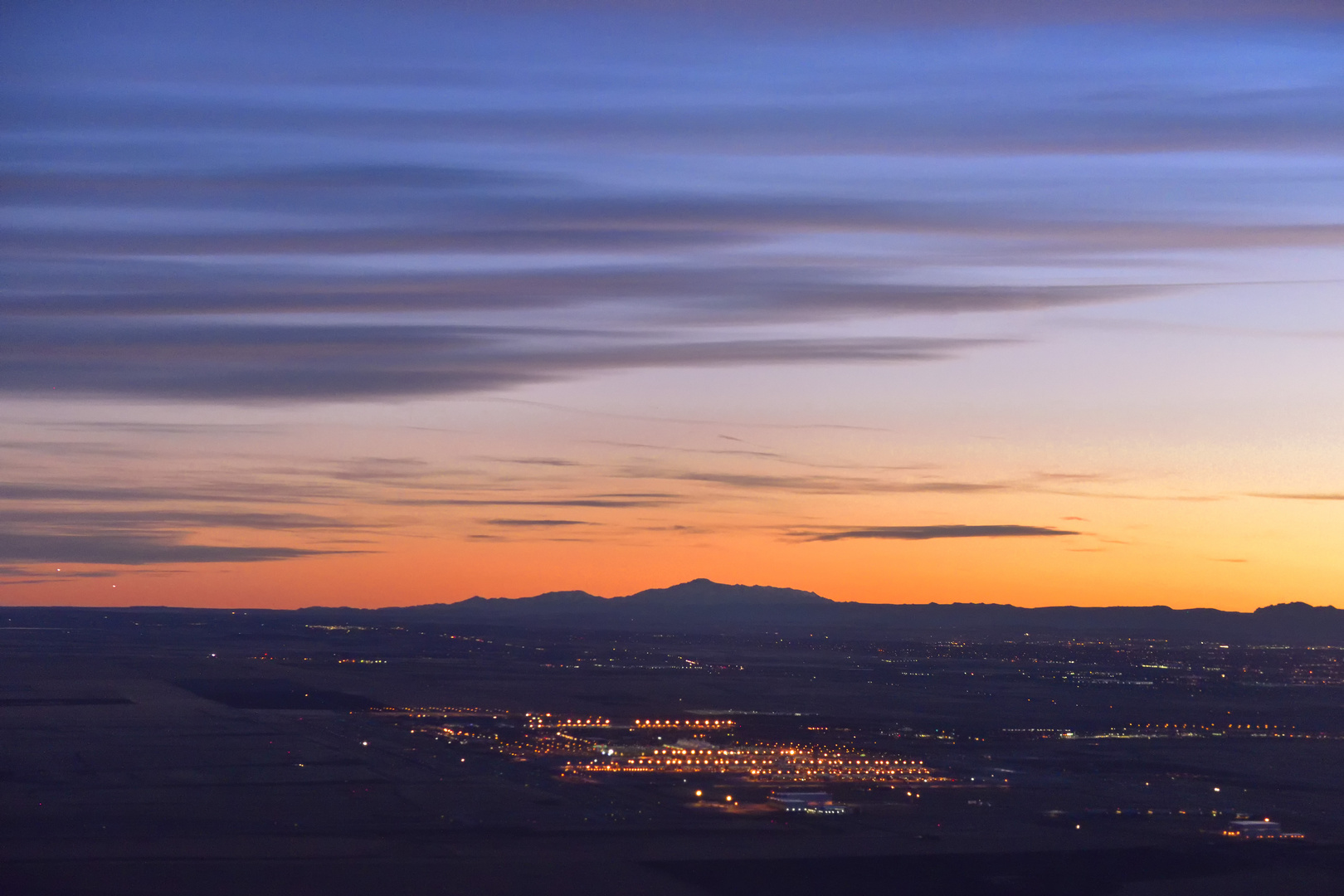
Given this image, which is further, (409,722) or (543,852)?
(409,722)

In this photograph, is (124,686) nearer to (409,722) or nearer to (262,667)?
(262,667)

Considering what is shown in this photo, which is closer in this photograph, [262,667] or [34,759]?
[34,759]

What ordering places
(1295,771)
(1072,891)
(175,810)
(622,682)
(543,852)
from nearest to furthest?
(1072,891), (543,852), (175,810), (1295,771), (622,682)

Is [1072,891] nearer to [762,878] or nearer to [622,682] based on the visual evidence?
[762,878]

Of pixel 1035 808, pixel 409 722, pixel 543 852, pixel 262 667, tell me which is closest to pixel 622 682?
pixel 262 667

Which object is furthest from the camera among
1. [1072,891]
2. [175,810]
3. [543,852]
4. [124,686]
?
[124,686]

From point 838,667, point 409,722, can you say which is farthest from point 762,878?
point 838,667

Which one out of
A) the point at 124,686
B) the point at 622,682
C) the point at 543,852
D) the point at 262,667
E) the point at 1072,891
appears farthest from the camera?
the point at 262,667
